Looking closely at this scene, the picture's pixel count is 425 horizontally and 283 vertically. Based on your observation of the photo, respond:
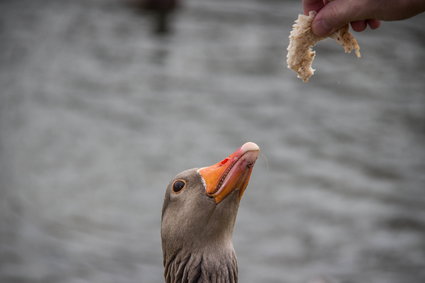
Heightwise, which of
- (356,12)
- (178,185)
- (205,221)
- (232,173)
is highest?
(356,12)

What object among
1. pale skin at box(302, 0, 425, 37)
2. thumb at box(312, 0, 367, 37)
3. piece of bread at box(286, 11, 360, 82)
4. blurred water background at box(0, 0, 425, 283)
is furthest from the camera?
blurred water background at box(0, 0, 425, 283)

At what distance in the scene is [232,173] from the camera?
10.1 ft

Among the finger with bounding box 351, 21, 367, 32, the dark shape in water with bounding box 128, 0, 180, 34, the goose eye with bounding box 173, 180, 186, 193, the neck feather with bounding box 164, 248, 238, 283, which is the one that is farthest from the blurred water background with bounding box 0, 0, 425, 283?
the finger with bounding box 351, 21, 367, 32

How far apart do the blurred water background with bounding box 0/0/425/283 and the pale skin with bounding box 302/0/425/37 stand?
11.9 feet

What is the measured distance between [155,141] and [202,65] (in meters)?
3.49

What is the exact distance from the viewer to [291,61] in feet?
10.8

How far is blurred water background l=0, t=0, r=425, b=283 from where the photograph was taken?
747cm

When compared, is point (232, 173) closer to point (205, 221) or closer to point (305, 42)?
point (205, 221)

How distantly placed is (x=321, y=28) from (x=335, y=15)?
13 centimetres

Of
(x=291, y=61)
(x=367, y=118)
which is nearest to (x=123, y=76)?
(x=367, y=118)

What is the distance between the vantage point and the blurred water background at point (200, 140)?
7.47 m

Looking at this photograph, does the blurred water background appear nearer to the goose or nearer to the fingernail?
the goose

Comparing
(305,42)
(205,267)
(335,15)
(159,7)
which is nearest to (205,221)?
(205,267)

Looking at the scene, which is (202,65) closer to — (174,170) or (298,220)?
(174,170)
